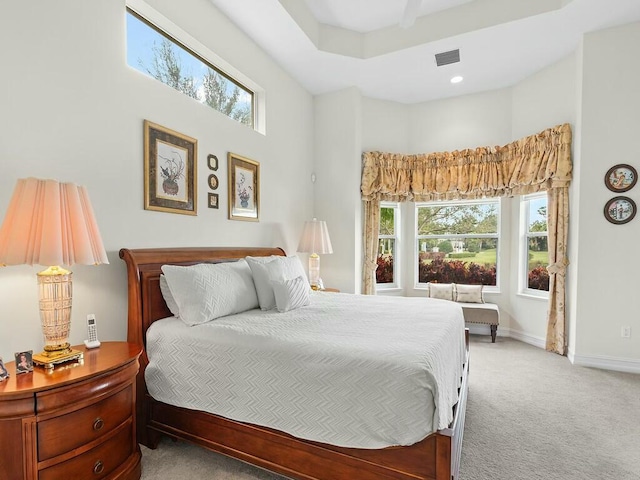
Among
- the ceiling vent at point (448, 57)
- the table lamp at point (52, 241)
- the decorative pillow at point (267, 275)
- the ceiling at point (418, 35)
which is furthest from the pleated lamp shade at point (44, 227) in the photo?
the ceiling vent at point (448, 57)

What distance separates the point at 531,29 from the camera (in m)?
3.37

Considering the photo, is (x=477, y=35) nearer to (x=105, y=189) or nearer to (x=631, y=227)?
(x=631, y=227)

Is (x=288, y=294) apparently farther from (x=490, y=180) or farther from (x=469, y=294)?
(x=490, y=180)

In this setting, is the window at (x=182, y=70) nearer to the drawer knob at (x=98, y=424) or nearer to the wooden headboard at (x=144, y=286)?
the wooden headboard at (x=144, y=286)

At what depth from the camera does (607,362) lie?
11.2ft

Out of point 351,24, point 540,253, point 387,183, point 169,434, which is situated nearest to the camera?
point 169,434

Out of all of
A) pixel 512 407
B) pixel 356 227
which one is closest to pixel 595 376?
pixel 512 407

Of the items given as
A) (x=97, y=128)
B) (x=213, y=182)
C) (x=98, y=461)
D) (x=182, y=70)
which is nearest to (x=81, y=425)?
(x=98, y=461)

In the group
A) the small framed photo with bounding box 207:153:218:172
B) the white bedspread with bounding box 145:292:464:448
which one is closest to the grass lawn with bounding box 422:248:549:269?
the white bedspread with bounding box 145:292:464:448

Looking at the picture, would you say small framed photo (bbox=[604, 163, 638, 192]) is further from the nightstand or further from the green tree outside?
the nightstand

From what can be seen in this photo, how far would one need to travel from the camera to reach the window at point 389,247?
5215mm

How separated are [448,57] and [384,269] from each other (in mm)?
2993

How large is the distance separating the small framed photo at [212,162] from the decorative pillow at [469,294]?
3688 mm

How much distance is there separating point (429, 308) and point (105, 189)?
2461mm
